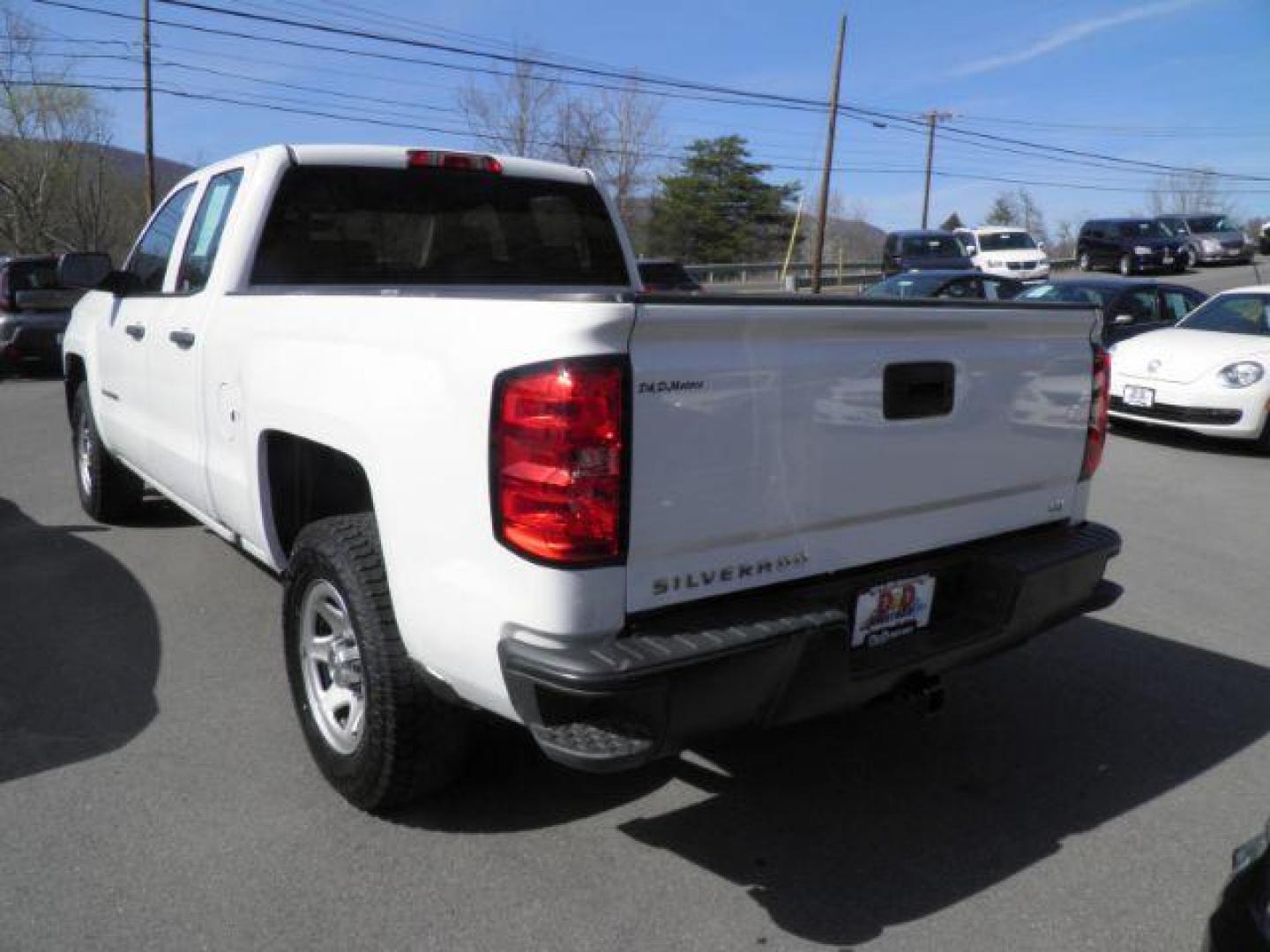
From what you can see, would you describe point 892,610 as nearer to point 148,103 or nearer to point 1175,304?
point 1175,304

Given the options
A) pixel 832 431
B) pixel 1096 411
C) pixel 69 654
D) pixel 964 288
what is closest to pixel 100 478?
pixel 69 654

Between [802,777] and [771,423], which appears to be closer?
[771,423]

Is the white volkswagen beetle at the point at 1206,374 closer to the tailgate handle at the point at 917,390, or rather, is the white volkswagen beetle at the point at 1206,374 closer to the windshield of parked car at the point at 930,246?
the tailgate handle at the point at 917,390

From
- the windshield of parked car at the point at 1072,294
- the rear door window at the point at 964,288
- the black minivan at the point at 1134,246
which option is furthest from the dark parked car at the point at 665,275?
the black minivan at the point at 1134,246

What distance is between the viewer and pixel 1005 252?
28484 millimetres

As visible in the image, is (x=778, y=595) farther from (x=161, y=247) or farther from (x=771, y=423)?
(x=161, y=247)

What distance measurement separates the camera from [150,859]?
9.10ft

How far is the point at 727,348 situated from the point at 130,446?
3.77 metres

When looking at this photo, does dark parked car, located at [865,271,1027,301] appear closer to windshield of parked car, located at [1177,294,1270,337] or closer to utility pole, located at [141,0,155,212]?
windshield of parked car, located at [1177,294,1270,337]

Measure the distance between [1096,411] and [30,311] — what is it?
15.2m

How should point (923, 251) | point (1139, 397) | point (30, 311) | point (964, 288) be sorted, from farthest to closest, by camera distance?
point (923, 251)
point (30, 311)
point (964, 288)
point (1139, 397)

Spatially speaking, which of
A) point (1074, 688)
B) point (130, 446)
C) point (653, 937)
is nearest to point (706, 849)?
point (653, 937)

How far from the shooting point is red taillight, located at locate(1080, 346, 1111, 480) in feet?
10.8

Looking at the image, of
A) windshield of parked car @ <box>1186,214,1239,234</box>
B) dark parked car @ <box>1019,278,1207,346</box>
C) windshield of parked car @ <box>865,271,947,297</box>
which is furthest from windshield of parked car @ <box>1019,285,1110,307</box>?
windshield of parked car @ <box>1186,214,1239,234</box>
